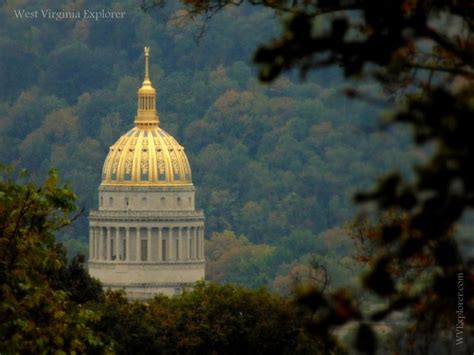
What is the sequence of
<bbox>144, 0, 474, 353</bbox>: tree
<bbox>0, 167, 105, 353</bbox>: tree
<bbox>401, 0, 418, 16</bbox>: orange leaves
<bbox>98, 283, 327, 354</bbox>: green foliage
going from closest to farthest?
<bbox>144, 0, 474, 353</bbox>: tree, <bbox>401, 0, 418, 16</bbox>: orange leaves, <bbox>0, 167, 105, 353</bbox>: tree, <bbox>98, 283, 327, 354</bbox>: green foliage

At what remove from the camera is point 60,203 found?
37.2 meters

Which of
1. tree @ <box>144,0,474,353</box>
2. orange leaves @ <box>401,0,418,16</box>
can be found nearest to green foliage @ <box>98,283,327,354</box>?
orange leaves @ <box>401,0,418,16</box>

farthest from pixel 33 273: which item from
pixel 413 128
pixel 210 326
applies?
pixel 210 326

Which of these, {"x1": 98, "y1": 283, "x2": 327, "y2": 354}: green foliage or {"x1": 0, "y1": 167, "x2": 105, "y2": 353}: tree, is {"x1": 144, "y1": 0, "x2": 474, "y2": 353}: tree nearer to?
{"x1": 0, "y1": 167, "x2": 105, "y2": 353}: tree

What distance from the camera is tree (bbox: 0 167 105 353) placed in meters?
36.7

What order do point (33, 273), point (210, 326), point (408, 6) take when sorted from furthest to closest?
1. point (210, 326)
2. point (33, 273)
3. point (408, 6)

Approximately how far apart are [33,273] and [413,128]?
19.4m

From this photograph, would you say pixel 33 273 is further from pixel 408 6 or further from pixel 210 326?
pixel 210 326

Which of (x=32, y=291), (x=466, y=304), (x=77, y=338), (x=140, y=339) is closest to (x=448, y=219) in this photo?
(x=466, y=304)

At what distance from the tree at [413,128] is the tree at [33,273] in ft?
50.7

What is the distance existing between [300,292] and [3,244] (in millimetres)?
20211

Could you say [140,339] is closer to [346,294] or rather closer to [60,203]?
[60,203]

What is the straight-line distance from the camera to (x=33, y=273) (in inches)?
1485

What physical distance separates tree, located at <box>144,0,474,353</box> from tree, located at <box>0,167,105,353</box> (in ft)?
50.7
